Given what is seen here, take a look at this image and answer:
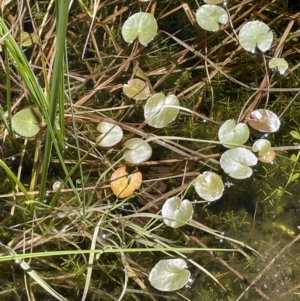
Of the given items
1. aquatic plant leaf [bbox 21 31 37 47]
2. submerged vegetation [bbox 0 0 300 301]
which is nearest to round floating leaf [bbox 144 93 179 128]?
submerged vegetation [bbox 0 0 300 301]

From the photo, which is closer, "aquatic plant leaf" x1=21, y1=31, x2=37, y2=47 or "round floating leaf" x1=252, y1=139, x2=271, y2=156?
"round floating leaf" x1=252, y1=139, x2=271, y2=156

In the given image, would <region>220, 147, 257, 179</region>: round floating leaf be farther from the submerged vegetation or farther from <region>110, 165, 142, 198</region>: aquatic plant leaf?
<region>110, 165, 142, 198</region>: aquatic plant leaf

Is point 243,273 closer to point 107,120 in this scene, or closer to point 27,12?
point 107,120

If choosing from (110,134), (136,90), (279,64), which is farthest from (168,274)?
(279,64)

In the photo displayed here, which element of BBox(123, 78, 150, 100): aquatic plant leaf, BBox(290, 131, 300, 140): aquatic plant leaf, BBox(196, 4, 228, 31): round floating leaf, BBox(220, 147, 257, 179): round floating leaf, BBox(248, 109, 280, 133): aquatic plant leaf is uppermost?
BBox(196, 4, 228, 31): round floating leaf

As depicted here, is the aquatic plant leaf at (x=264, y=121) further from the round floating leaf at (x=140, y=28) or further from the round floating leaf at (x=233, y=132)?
the round floating leaf at (x=140, y=28)

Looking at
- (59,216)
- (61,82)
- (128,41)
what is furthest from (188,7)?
(59,216)
